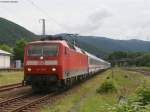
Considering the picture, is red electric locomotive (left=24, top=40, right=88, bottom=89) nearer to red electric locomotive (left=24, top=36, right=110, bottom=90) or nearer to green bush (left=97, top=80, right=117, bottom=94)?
red electric locomotive (left=24, top=36, right=110, bottom=90)

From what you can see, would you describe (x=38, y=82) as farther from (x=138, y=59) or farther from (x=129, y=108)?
(x=138, y=59)

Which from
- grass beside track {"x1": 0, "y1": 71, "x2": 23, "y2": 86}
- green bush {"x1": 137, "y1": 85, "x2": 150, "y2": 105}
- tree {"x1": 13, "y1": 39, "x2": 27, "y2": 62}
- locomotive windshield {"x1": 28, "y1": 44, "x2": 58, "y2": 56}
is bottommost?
green bush {"x1": 137, "y1": 85, "x2": 150, "y2": 105}

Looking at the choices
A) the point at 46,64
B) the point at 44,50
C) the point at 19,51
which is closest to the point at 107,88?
the point at 46,64

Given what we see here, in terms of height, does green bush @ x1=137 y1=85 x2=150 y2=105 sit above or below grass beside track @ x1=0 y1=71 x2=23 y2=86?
below

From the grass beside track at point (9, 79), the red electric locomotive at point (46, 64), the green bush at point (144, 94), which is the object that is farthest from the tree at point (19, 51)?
the green bush at point (144, 94)

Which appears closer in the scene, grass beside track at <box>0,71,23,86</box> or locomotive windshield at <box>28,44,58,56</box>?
locomotive windshield at <box>28,44,58,56</box>

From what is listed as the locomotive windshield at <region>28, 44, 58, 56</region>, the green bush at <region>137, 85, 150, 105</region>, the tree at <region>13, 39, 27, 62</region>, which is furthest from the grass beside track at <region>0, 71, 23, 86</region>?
the tree at <region>13, 39, 27, 62</region>

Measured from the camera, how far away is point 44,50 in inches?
968

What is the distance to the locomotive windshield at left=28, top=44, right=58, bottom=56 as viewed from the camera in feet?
80.2

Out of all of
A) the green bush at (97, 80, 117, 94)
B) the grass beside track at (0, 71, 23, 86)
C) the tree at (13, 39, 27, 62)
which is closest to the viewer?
the green bush at (97, 80, 117, 94)

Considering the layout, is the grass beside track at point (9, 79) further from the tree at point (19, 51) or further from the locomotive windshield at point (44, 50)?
the tree at point (19, 51)

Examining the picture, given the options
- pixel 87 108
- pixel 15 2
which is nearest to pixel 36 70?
pixel 15 2

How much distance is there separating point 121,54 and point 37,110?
145734 mm

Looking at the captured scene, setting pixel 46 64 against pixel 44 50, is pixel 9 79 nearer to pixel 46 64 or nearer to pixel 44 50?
pixel 44 50
